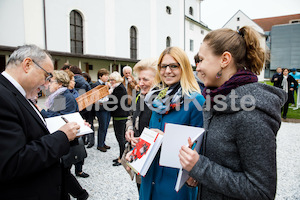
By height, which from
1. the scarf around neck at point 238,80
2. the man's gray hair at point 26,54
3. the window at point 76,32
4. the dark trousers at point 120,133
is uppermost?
the window at point 76,32

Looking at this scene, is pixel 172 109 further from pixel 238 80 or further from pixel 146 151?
pixel 238 80

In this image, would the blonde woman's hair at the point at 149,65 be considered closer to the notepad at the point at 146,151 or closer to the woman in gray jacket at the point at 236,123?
the notepad at the point at 146,151

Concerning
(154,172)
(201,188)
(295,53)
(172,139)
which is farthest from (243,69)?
(295,53)

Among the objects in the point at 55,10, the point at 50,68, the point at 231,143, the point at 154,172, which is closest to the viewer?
the point at 231,143

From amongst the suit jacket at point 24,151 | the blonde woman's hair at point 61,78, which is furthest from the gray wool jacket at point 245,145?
the blonde woman's hair at point 61,78

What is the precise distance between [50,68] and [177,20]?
981 inches

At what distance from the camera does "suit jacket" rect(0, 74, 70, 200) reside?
1.15m

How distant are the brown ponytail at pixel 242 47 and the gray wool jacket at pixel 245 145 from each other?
0.18 metres

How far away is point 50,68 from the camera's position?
161 centimetres

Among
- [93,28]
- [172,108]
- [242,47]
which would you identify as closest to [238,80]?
[242,47]

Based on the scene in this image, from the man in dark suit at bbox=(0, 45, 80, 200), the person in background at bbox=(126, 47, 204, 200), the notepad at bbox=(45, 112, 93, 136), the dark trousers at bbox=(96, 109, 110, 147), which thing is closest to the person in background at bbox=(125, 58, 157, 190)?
the person in background at bbox=(126, 47, 204, 200)

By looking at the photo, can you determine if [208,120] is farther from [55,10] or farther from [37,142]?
[55,10]

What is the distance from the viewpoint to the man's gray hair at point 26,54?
142 cm

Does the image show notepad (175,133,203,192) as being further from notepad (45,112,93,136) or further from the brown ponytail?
notepad (45,112,93,136)
